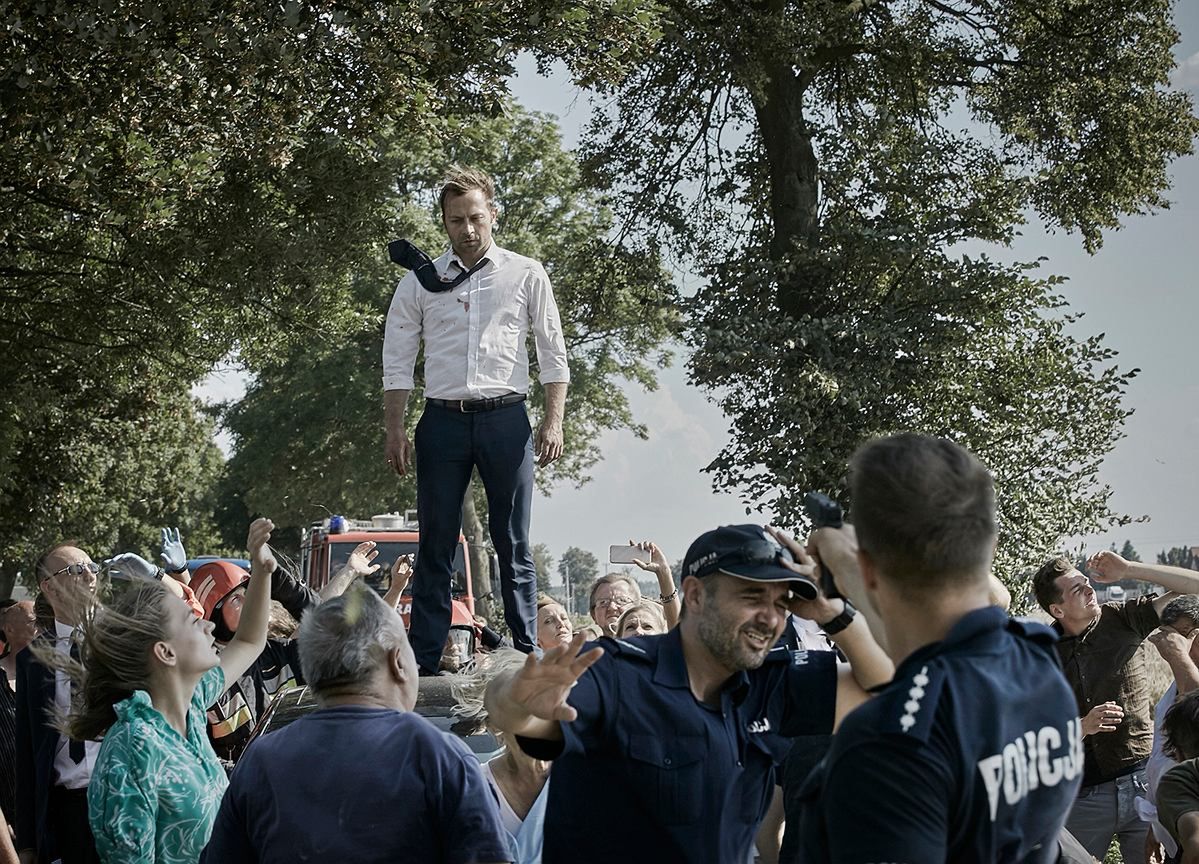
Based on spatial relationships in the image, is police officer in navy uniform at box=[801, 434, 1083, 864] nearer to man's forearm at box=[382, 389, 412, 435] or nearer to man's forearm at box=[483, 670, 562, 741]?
man's forearm at box=[483, 670, 562, 741]

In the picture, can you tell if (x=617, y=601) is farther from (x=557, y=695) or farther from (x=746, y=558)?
(x=557, y=695)

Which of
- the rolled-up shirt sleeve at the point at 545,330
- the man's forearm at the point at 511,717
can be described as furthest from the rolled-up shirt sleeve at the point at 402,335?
the man's forearm at the point at 511,717

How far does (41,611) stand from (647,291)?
16.3m

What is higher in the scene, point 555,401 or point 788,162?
point 788,162

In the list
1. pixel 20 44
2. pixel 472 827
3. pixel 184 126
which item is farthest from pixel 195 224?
pixel 472 827

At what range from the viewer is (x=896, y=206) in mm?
19656

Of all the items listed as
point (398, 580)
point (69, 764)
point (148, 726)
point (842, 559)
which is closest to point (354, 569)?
point (398, 580)

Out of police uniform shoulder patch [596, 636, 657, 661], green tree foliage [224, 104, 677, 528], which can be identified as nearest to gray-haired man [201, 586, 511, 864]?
police uniform shoulder patch [596, 636, 657, 661]

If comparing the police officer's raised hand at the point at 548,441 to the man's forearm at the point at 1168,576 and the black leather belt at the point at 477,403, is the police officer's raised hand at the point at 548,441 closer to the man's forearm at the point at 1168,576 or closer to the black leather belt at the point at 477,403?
the black leather belt at the point at 477,403

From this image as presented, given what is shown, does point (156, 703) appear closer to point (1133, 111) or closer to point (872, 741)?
point (872, 741)

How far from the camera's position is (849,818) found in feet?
7.87

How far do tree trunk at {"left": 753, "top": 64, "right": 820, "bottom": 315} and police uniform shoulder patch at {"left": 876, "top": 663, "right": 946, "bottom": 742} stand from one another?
17.5 m

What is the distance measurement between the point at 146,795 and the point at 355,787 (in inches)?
A: 30.5

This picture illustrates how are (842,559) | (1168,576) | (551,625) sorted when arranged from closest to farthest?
(842,559)
(1168,576)
(551,625)
